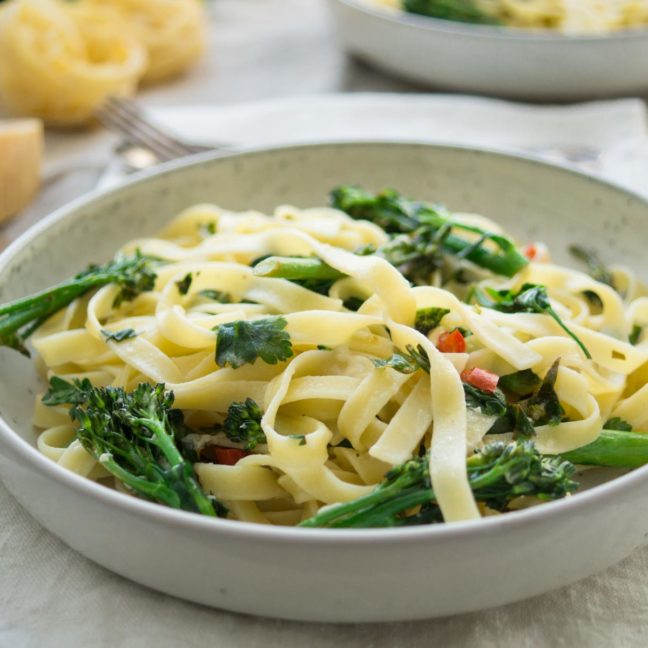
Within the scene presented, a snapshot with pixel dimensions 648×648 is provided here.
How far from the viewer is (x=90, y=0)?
6.34 m

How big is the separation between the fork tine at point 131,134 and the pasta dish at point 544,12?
2.65 metres

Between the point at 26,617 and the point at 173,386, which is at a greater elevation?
the point at 173,386

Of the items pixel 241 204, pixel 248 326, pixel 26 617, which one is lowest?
pixel 26 617

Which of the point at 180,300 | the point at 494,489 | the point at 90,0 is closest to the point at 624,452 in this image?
the point at 494,489

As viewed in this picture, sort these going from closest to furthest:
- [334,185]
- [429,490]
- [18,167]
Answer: [429,490], [334,185], [18,167]

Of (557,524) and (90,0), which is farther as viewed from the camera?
(90,0)

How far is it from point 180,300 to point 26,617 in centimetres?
123

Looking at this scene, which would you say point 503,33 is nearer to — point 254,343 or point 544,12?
point 544,12

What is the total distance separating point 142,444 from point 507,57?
4036 mm

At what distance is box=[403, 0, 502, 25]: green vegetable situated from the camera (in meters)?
6.50

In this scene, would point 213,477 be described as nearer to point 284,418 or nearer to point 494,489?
point 284,418

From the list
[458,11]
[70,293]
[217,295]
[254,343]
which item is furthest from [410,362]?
[458,11]

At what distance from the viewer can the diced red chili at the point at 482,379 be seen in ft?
9.04

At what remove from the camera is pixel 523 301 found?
123 inches
